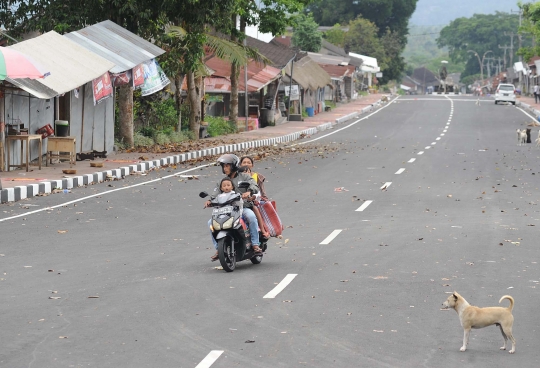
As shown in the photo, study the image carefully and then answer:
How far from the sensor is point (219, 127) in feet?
142

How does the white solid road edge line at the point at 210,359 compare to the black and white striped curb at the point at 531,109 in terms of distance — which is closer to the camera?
the white solid road edge line at the point at 210,359

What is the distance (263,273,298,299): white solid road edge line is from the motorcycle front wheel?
0.70m

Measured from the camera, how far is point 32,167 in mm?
24094

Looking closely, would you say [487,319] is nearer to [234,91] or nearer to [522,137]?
[522,137]

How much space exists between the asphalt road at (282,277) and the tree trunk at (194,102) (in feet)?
46.9

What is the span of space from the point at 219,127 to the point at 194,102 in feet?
22.1

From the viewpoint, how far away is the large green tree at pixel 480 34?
598 feet

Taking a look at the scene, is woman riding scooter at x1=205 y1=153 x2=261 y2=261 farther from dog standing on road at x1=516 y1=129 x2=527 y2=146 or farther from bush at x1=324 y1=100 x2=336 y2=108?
bush at x1=324 y1=100 x2=336 y2=108

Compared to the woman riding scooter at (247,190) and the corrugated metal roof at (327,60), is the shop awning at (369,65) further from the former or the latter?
the woman riding scooter at (247,190)

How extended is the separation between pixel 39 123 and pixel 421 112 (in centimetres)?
4532

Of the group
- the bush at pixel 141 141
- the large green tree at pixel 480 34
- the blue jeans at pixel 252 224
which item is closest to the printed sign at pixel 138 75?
the bush at pixel 141 141

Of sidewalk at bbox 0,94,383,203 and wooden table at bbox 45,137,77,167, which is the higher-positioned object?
wooden table at bbox 45,137,77,167

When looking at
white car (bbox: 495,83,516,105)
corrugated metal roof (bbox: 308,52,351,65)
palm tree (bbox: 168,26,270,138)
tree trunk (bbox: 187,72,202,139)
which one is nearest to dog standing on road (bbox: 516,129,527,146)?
palm tree (bbox: 168,26,270,138)

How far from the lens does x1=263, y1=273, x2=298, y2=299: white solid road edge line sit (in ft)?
31.6
